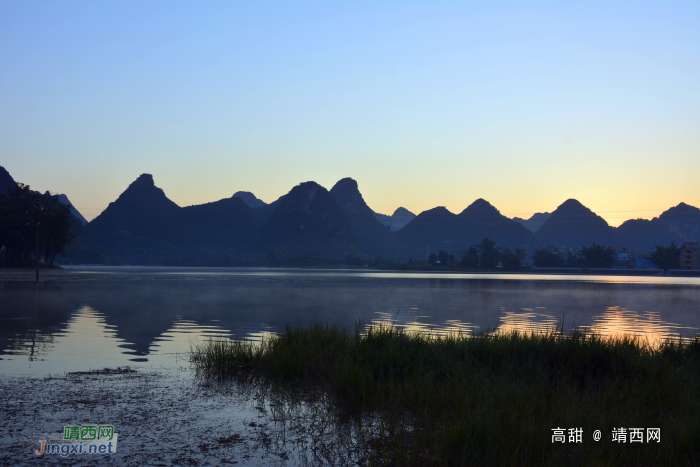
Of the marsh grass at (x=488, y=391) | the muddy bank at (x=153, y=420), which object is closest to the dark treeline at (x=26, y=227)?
the muddy bank at (x=153, y=420)

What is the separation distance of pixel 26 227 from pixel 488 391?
100m

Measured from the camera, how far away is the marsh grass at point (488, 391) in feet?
20.8

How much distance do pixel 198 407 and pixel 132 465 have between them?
9.14 ft

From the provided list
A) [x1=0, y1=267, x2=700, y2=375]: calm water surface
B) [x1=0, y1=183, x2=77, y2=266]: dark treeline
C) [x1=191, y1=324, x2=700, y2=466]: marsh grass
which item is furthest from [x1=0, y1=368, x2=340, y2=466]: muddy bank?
[x1=0, y1=183, x2=77, y2=266]: dark treeline

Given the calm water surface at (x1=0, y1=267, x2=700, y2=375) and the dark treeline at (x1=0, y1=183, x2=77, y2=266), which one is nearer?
the calm water surface at (x1=0, y1=267, x2=700, y2=375)

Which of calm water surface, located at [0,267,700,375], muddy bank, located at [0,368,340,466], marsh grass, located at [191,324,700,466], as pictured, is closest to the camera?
marsh grass, located at [191,324,700,466]

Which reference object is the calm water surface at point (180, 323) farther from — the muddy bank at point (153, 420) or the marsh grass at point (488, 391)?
the marsh grass at point (488, 391)

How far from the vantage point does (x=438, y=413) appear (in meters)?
8.10

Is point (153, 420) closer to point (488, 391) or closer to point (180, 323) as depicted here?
point (488, 391)

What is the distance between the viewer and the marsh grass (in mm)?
6328

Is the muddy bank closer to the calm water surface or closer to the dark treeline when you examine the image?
the calm water surface

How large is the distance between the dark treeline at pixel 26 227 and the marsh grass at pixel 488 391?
88293 millimetres

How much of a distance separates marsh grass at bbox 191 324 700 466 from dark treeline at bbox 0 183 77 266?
8829cm

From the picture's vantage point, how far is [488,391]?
8180 mm
